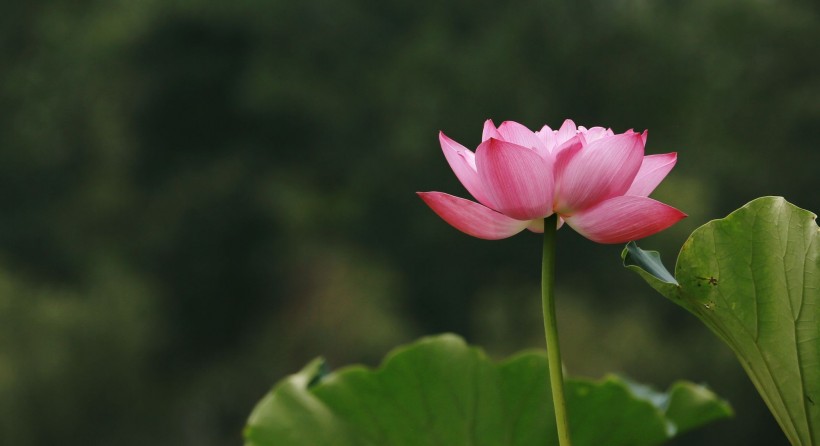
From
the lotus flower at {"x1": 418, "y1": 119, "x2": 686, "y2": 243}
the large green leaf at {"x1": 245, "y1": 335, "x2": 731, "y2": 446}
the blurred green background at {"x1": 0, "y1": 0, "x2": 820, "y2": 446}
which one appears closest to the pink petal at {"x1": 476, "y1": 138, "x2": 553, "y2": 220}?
the lotus flower at {"x1": 418, "y1": 119, "x2": 686, "y2": 243}

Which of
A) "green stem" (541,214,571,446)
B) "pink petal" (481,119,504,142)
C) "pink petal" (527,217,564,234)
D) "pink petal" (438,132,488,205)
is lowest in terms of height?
"green stem" (541,214,571,446)

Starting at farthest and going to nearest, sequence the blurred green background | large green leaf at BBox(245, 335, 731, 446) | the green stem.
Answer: the blurred green background < large green leaf at BBox(245, 335, 731, 446) < the green stem

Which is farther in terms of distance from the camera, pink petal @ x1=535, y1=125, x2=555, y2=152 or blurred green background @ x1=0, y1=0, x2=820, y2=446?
blurred green background @ x1=0, y1=0, x2=820, y2=446

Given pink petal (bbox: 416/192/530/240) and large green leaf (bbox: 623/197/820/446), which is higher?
pink petal (bbox: 416/192/530/240)

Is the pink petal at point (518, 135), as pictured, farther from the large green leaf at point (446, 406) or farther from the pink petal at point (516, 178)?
the large green leaf at point (446, 406)

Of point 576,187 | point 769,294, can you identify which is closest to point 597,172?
point 576,187

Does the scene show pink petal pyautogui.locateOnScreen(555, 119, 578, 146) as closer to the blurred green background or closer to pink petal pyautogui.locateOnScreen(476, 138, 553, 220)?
pink petal pyautogui.locateOnScreen(476, 138, 553, 220)
